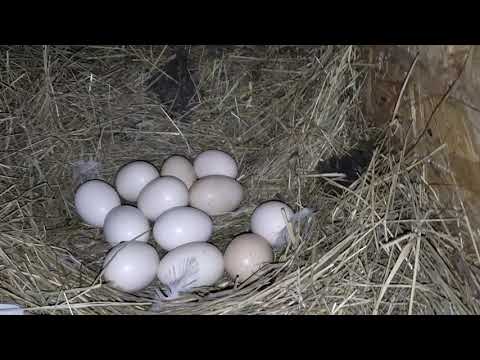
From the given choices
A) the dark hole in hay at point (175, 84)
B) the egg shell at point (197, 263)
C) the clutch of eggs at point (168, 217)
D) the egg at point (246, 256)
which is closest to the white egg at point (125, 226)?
the clutch of eggs at point (168, 217)

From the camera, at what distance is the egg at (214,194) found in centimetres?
158

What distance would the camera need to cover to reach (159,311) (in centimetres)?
126

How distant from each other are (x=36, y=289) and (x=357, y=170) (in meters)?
0.97

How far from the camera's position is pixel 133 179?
165 cm

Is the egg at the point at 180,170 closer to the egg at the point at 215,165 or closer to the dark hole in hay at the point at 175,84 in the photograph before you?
the egg at the point at 215,165

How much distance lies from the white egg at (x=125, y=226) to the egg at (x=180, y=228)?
0.04 meters

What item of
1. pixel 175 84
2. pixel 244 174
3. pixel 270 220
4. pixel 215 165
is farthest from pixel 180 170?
pixel 175 84

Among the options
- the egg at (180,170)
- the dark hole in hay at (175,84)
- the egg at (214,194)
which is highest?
the dark hole in hay at (175,84)

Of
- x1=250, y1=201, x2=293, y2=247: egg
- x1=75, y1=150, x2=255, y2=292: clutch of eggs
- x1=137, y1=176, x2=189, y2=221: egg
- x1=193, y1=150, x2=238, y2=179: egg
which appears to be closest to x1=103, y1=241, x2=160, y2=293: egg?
x1=75, y1=150, x2=255, y2=292: clutch of eggs

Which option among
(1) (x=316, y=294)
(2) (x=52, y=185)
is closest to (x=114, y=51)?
(2) (x=52, y=185)

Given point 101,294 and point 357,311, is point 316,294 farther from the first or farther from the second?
point 101,294

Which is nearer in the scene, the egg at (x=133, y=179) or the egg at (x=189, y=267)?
the egg at (x=189, y=267)

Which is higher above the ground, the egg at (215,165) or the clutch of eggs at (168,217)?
the egg at (215,165)

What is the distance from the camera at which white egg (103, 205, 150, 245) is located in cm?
144
